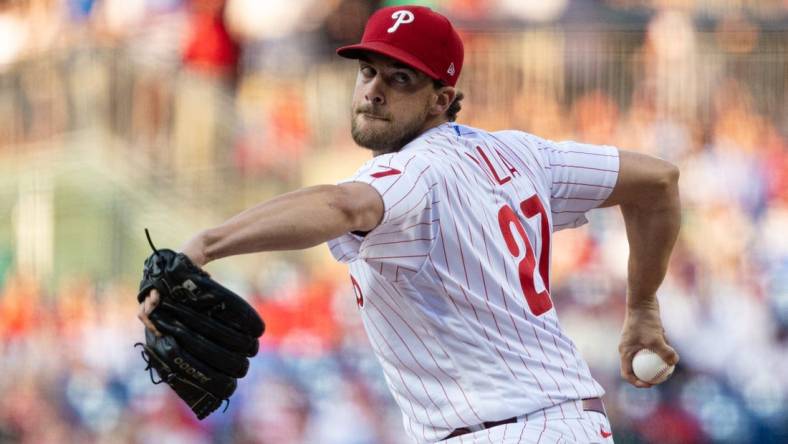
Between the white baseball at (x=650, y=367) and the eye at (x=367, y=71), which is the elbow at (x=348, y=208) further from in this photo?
the white baseball at (x=650, y=367)

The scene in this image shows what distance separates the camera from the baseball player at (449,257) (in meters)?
Answer: 2.76

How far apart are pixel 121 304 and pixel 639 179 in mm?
5411

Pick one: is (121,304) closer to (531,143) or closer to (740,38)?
(740,38)

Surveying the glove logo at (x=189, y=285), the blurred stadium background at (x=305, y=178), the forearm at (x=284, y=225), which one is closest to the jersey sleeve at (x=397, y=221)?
the forearm at (x=284, y=225)

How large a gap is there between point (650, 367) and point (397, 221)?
1165 mm

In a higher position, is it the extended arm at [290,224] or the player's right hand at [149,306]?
the extended arm at [290,224]

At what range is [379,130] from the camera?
304cm

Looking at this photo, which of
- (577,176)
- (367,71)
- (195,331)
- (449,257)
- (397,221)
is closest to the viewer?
(195,331)

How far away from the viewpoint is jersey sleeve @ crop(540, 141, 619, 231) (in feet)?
10.8

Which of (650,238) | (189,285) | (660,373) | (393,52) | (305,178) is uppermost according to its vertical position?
(393,52)

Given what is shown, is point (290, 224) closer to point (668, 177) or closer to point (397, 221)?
point (397, 221)

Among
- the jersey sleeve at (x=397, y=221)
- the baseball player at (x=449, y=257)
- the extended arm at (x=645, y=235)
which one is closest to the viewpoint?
the jersey sleeve at (x=397, y=221)

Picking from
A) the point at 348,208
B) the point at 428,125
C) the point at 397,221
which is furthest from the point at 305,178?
the point at 348,208

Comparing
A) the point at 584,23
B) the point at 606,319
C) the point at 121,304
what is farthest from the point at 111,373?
the point at 584,23
